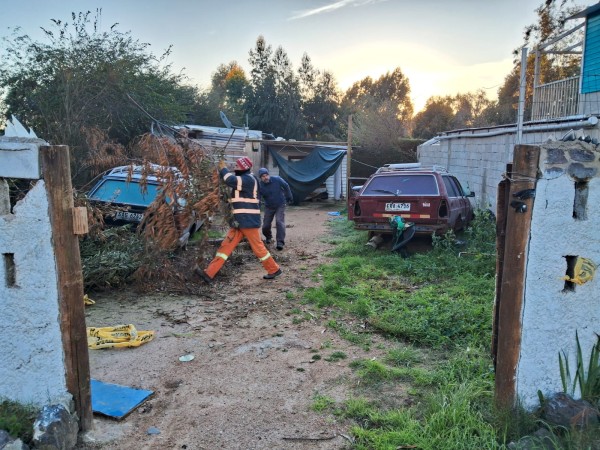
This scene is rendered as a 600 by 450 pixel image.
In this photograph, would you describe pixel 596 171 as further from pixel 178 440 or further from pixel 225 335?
pixel 225 335

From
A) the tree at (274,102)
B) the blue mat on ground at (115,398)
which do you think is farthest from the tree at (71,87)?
the tree at (274,102)

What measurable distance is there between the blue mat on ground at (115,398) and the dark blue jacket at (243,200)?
345 cm

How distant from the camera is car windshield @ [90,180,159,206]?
845 cm

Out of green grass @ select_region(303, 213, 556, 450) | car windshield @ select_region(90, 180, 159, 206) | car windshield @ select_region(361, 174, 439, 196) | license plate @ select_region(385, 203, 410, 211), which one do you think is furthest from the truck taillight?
car windshield @ select_region(90, 180, 159, 206)

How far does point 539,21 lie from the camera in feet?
78.0

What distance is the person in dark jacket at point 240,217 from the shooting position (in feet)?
23.2

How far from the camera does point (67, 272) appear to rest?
311 centimetres

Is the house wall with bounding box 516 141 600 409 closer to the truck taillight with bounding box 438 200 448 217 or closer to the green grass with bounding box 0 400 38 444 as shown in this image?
the green grass with bounding box 0 400 38 444

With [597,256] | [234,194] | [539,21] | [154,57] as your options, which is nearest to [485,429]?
[597,256]

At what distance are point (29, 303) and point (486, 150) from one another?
1059cm

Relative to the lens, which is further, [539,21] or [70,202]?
[539,21]

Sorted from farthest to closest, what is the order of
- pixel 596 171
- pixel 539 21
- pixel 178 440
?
pixel 539 21, pixel 178 440, pixel 596 171

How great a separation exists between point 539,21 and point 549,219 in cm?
2517

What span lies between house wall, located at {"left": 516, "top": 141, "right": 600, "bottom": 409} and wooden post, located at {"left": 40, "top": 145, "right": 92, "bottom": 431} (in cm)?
288
